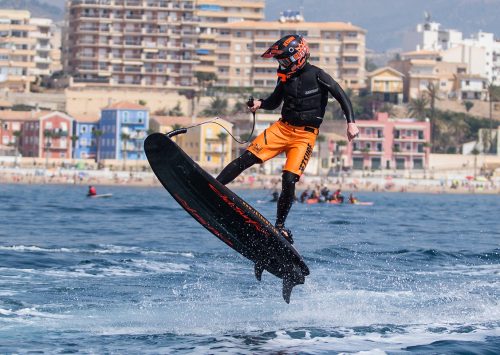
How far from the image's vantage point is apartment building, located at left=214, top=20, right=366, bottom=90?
14888 cm

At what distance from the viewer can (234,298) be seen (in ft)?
48.1

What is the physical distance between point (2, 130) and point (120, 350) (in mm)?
109308

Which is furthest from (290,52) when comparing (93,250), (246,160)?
(93,250)

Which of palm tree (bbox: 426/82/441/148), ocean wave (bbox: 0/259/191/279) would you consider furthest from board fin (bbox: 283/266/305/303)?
palm tree (bbox: 426/82/441/148)

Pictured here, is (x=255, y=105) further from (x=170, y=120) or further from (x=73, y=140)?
(x=170, y=120)

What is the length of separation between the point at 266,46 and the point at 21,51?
96.3ft

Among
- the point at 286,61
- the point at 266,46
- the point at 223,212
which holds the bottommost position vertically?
the point at 223,212

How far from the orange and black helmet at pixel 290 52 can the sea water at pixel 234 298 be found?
2.69 meters

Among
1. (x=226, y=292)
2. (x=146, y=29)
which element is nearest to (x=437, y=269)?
(x=226, y=292)

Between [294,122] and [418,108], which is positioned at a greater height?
[418,108]

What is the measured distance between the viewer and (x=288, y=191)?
12.7 meters

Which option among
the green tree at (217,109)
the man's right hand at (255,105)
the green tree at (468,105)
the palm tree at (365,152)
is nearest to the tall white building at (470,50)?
the green tree at (468,105)

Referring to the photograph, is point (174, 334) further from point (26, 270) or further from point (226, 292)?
point (26, 270)

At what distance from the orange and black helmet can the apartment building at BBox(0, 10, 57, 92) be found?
419 ft
